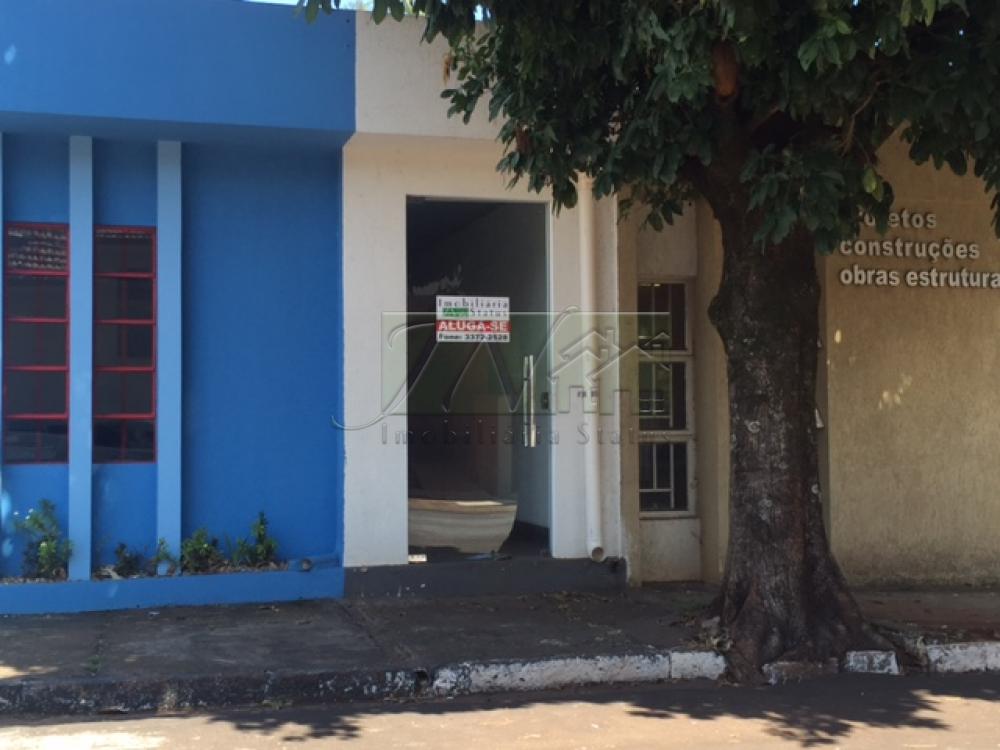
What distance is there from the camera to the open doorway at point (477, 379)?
8.78 m

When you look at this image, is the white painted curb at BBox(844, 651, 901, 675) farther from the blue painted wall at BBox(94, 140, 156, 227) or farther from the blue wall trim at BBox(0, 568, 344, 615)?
the blue painted wall at BBox(94, 140, 156, 227)

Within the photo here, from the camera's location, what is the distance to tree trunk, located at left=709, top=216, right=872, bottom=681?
6.84 metres

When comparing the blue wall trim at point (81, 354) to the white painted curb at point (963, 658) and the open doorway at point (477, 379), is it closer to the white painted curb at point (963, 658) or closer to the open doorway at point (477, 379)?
the open doorway at point (477, 379)

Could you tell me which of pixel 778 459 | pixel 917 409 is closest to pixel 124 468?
pixel 778 459

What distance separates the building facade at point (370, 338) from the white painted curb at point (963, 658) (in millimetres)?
2376

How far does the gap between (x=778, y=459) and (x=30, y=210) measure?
597cm

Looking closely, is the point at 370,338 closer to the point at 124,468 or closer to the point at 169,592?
the point at 124,468

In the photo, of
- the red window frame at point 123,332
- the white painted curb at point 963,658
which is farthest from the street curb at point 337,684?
the red window frame at point 123,332

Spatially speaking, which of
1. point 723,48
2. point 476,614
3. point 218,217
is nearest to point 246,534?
point 476,614

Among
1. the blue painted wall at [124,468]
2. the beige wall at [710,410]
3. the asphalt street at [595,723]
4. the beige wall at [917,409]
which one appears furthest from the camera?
the beige wall at [917,409]

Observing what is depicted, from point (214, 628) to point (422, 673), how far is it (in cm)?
184

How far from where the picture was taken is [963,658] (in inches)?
271

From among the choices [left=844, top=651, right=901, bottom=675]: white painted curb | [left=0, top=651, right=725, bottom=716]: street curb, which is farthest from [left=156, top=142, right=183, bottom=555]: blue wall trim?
[left=844, top=651, right=901, bottom=675]: white painted curb

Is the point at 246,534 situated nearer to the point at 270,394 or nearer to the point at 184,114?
the point at 270,394
